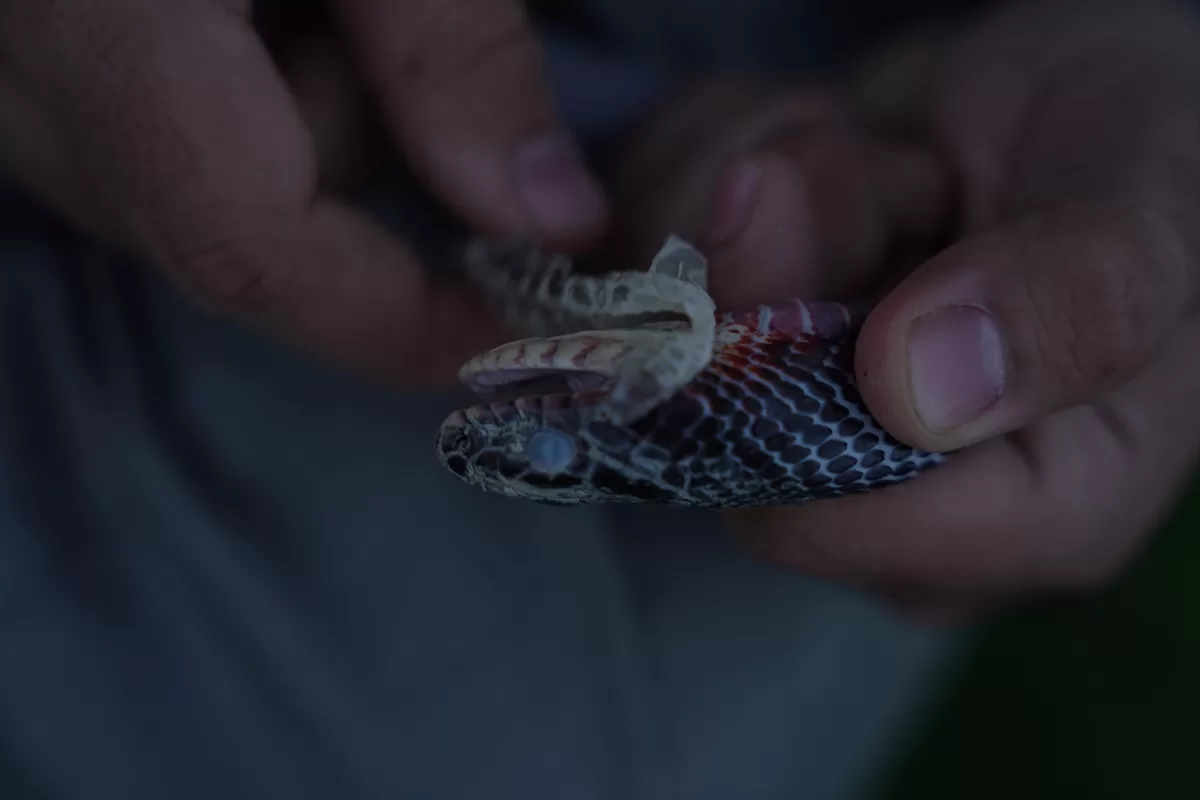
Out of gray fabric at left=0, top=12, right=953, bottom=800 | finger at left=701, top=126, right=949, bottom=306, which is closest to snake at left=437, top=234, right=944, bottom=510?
finger at left=701, top=126, right=949, bottom=306

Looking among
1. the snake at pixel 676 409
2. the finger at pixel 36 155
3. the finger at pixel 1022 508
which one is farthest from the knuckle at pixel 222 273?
the finger at pixel 1022 508

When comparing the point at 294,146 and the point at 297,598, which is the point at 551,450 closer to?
the point at 294,146

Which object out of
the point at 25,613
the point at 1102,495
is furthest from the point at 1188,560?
the point at 25,613

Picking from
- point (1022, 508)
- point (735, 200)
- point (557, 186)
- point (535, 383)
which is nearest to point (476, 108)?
point (557, 186)

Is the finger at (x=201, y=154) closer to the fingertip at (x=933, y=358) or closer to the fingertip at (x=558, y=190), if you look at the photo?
the fingertip at (x=558, y=190)

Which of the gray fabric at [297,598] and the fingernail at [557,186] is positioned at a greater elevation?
the fingernail at [557,186]

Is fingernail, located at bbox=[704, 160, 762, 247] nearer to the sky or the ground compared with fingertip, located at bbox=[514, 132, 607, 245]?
nearer to the ground

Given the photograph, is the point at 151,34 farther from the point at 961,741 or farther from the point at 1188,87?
the point at 961,741

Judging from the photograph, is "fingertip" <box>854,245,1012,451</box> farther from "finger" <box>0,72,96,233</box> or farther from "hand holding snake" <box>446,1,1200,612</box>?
"finger" <box>0,72,96,233</box>
